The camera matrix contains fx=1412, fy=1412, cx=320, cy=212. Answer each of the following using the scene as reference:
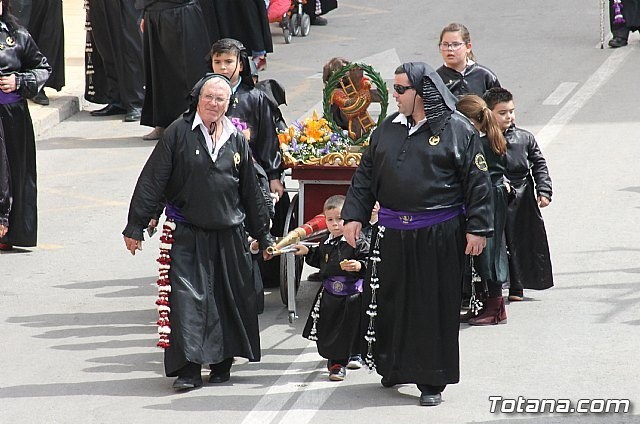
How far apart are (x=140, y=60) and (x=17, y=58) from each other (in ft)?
17.1

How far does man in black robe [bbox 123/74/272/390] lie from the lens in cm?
846

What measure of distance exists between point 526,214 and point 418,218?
2.21m

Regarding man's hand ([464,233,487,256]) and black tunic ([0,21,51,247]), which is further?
black tunic ([0,21,51,247])

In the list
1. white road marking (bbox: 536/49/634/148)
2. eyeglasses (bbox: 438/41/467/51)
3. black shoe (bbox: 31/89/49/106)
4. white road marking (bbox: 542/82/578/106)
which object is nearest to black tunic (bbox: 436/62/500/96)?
eyeglasses (bbox: 438/41/467/51)

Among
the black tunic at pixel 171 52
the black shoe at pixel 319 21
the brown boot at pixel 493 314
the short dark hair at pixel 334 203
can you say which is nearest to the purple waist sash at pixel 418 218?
the short dark hair at pixel 334 203

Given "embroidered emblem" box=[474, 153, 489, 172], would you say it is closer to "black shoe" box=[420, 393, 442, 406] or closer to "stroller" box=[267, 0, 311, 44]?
"black shoe" box=[420, 393, 442, 406]

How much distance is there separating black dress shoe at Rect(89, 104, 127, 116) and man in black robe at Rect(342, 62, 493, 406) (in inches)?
362

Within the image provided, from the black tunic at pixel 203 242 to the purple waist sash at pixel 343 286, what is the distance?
54 cm

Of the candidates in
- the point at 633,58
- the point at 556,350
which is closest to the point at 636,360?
the point at 556,350

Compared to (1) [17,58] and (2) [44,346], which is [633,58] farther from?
(2) [44,346]

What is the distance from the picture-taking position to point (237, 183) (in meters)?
8.64

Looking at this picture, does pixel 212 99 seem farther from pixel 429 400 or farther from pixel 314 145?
pixel 429 400

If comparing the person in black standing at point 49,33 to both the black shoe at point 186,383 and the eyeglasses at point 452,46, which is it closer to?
the eyeglasses at point 452,46

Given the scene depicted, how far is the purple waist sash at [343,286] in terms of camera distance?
8.88 meters
